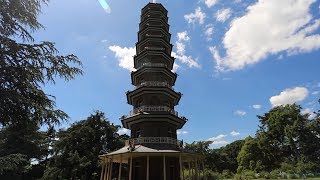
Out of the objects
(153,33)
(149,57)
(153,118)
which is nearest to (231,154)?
(153,33)

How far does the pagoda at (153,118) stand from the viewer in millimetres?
25234

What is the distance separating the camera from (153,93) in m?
28.5

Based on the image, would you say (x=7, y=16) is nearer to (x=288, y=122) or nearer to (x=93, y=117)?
(x=93, y=117)

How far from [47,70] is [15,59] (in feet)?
3.80

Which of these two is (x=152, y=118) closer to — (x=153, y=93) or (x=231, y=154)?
(x=153, y=93)

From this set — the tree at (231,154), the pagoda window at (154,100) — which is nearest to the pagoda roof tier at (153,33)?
the pagoda window at (154,100)

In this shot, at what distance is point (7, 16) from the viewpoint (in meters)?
10.6

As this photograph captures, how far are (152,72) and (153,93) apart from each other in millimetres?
2466

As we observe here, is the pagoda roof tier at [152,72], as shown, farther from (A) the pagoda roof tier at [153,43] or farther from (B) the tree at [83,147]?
(B) the tree at [83,147]

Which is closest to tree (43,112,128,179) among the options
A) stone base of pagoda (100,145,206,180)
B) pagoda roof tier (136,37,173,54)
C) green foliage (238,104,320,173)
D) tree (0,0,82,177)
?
stone base of pagoda (100,145,206,180)

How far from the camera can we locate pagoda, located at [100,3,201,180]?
82.8 ft

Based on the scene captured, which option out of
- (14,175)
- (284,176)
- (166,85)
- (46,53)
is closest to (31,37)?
(46,53)

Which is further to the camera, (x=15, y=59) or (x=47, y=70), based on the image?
(x=47, y=70)

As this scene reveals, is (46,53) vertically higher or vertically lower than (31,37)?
lower
